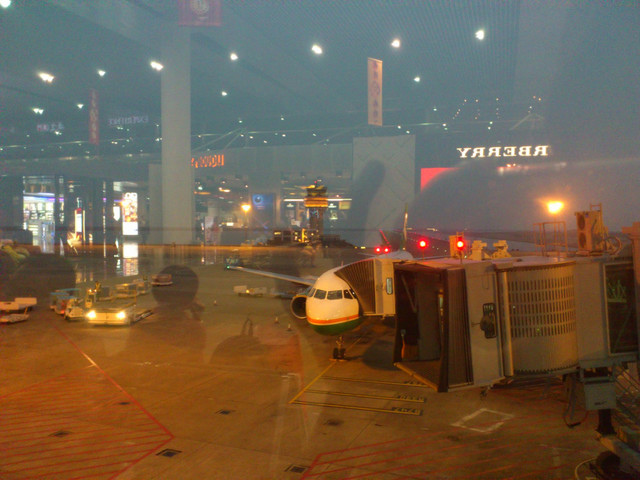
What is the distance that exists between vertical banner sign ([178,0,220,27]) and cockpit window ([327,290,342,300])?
145 ft

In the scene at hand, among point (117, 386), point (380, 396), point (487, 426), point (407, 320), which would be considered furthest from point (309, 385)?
point (117, 386)

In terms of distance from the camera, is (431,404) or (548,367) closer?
(548,367)

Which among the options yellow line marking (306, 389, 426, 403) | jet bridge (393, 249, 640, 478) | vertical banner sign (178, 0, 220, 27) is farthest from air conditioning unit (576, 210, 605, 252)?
vertical banner sign (178, 0, 220, 27)

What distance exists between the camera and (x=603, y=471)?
7.61 metres

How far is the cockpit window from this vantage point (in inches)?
660

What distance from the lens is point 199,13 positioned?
46969mm

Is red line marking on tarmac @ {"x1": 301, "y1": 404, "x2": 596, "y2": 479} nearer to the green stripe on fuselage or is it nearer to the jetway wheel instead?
the jetway wheel

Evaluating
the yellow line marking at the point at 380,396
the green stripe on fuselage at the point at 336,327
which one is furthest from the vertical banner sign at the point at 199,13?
the yellow line marking at the point at 380,396

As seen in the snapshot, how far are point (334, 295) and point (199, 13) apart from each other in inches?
1766

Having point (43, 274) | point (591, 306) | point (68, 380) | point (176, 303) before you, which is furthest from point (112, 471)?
point (43, 274)

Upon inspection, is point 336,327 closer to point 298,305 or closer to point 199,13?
point 298,305

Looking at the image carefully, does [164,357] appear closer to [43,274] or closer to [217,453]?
[217,453]

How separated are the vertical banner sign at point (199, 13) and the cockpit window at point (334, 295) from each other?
4427 cm

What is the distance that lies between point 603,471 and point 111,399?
13.0 metres
